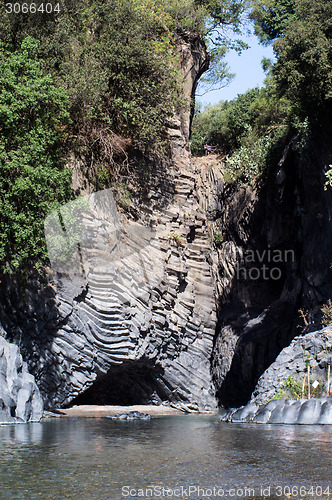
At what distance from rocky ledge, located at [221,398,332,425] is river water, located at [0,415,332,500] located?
704 millimetres

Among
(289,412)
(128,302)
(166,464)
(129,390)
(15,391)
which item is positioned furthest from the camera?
(129,390)

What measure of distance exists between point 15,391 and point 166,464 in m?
7.93

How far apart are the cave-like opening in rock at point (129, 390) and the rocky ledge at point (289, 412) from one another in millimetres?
6560

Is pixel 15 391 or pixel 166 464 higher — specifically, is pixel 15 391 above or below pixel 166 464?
above

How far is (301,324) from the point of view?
70.7 ft

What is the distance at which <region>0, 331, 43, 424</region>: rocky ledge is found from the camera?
569 inches

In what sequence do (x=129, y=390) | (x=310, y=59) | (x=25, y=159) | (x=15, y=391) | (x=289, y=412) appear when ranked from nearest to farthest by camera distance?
(x=289, y=412) < (x=15, y=391) < (x=25, y=159) < (x=310, y=59) < (x=129, y=390)

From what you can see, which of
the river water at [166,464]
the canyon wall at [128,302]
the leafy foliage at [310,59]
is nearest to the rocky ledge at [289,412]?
the river water at [166,464]

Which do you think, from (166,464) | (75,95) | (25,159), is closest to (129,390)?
(25,159)

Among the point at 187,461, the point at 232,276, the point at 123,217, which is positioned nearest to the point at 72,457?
the point at 187,461

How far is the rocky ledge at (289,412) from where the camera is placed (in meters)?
13.6

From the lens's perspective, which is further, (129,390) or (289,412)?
(129,390)

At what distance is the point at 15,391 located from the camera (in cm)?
1504

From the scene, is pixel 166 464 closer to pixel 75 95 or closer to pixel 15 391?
pixel 15 391
